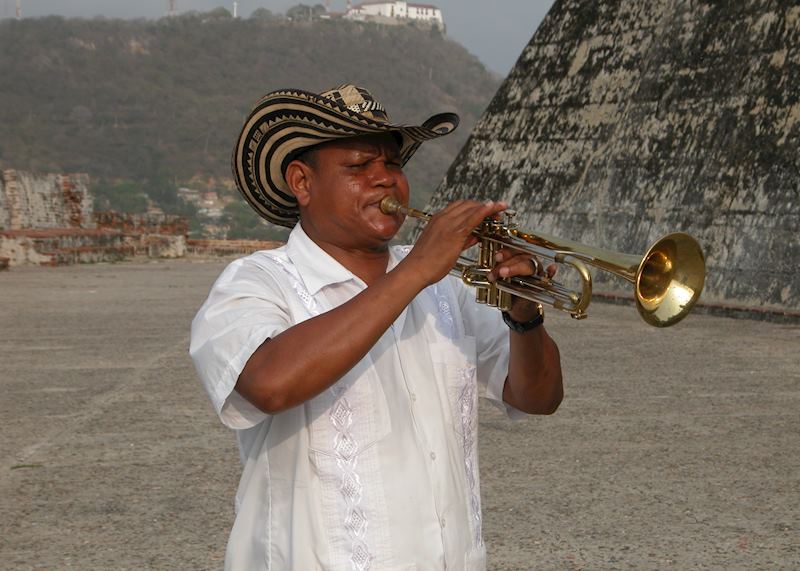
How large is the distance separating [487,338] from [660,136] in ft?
40.9

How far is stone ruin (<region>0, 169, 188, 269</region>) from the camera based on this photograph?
2494 cm

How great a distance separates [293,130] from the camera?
2797 millimetres

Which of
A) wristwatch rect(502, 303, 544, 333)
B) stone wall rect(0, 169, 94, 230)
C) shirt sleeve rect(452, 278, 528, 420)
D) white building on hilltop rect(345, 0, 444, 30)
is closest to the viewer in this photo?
Answer: wristwatch rect(502, 303, 544, 333)

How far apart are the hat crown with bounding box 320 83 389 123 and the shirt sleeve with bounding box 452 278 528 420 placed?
53 centimetres

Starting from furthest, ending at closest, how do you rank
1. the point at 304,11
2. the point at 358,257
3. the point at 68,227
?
the point at 304,11, the point at 68,227, the point at 358,257

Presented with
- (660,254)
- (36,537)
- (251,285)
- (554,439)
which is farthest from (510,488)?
(251,285)

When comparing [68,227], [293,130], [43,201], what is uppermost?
[293,130]

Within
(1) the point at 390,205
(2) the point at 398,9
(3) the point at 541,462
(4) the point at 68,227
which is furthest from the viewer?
(2) the point at 398,9

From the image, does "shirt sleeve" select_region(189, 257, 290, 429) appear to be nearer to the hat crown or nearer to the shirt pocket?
the shirt pocket

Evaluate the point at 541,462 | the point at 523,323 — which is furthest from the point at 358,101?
Answer: the point at 541,462

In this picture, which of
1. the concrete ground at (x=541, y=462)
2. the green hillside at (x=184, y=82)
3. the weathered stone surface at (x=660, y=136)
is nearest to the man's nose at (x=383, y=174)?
the concrete ground at (x=541, y=462)

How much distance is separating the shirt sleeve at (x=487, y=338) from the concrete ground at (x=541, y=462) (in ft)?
6.39

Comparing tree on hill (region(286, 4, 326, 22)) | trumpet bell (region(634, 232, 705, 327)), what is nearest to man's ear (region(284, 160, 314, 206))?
trumpet bell (region(634, 232, 705, 327))

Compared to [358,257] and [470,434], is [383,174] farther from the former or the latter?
[470,434]
